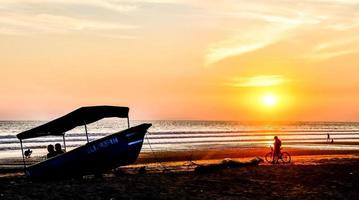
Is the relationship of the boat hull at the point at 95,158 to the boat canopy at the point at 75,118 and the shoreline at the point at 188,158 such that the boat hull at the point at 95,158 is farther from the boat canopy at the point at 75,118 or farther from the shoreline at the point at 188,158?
the shoreline at the point at 188,158

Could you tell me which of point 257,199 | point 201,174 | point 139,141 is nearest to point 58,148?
point 139,141

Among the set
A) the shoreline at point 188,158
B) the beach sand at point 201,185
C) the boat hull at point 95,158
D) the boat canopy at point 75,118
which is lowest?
the shoreline at point 188,158

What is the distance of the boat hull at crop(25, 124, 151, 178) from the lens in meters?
19.8

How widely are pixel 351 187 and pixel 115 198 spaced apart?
874 cm

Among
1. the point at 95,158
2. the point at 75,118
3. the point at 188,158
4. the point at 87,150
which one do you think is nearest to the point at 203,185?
the point at 95,158

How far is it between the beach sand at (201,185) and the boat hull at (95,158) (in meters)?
0.61

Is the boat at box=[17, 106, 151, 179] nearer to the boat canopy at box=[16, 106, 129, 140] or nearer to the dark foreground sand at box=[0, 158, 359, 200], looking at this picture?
the boat canopy at box=[16, 106, 129, 140]

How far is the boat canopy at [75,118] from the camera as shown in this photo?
1966 centimetres

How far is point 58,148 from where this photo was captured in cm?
2114

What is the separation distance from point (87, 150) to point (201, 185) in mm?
5964

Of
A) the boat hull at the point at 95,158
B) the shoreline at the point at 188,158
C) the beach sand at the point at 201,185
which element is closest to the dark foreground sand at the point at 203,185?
the beach sand at the point at 201,185

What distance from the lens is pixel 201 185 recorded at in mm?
17016

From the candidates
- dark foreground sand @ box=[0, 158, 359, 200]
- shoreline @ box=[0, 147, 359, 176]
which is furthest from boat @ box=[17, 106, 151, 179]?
shoreline @ box=[0, 147, 359, 176]

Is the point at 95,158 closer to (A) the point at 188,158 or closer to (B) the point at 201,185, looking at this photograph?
(B) the point at 201,185
